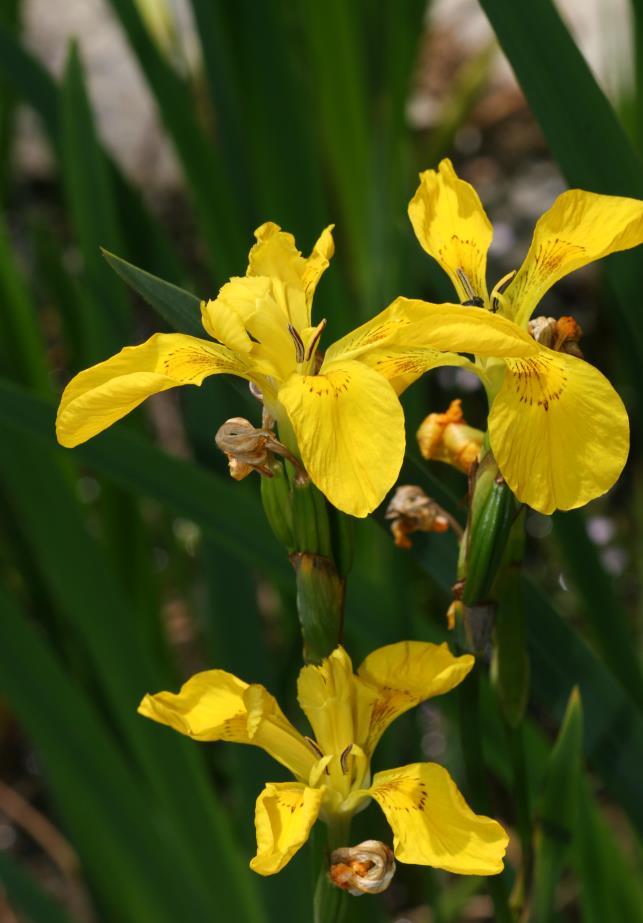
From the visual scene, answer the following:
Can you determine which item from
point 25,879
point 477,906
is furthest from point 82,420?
point 477,906

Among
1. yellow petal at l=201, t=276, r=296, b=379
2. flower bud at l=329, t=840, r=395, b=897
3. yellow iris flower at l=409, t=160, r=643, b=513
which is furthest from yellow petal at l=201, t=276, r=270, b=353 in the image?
flower bud at l=329, t=840, r=395, b=897

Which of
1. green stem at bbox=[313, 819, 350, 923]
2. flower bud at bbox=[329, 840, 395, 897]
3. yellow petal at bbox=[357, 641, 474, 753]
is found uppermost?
yellow petal at bbox=[357, 641, 474, 753]

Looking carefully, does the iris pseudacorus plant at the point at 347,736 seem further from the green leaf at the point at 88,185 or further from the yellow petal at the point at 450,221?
the green leaf at the point at 88,185

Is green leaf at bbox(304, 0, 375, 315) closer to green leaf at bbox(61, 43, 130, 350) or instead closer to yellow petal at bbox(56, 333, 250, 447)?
green leaf at bbox(61, 43, 130, 350)

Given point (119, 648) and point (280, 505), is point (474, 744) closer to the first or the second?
point (280, 505)

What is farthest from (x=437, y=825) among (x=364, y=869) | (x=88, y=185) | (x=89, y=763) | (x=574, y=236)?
(x=88, y=185)
